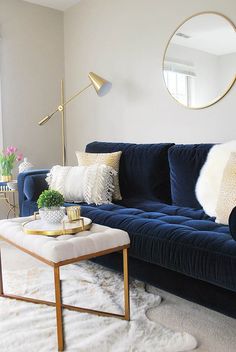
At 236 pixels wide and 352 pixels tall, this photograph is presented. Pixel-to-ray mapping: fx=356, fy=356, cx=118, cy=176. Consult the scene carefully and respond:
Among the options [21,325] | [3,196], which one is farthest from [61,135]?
[21,325]

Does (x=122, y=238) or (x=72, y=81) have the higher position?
(x=72, y=81)

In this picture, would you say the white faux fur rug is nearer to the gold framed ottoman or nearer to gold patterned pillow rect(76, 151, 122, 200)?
the gold framed ottoman

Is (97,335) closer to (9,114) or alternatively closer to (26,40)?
(9,114)

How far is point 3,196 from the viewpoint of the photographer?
12.0 ft

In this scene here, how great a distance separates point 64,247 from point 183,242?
0.55 meters

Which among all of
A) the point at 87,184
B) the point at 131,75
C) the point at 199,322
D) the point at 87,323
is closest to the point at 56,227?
the point at 87,323

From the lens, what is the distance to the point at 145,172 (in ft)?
8.85

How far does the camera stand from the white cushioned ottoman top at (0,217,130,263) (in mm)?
1466

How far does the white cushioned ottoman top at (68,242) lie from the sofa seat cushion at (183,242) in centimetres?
19

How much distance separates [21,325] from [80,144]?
8.33ft

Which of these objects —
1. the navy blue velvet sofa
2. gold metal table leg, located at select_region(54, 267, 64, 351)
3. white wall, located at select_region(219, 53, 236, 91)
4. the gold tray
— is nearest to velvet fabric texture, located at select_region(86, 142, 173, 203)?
the navy blue velvet sofa

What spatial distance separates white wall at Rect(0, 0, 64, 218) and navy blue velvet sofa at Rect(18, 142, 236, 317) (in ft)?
3.32

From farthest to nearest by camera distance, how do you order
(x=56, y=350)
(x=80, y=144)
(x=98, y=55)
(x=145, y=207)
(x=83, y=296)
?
1. (x=80, y=144)
2. (x=98, y=55)
3. (x=145, y=207)
4. (x=83, y=296)
5. (x=56, y=350)

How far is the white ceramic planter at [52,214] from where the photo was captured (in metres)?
1.76
